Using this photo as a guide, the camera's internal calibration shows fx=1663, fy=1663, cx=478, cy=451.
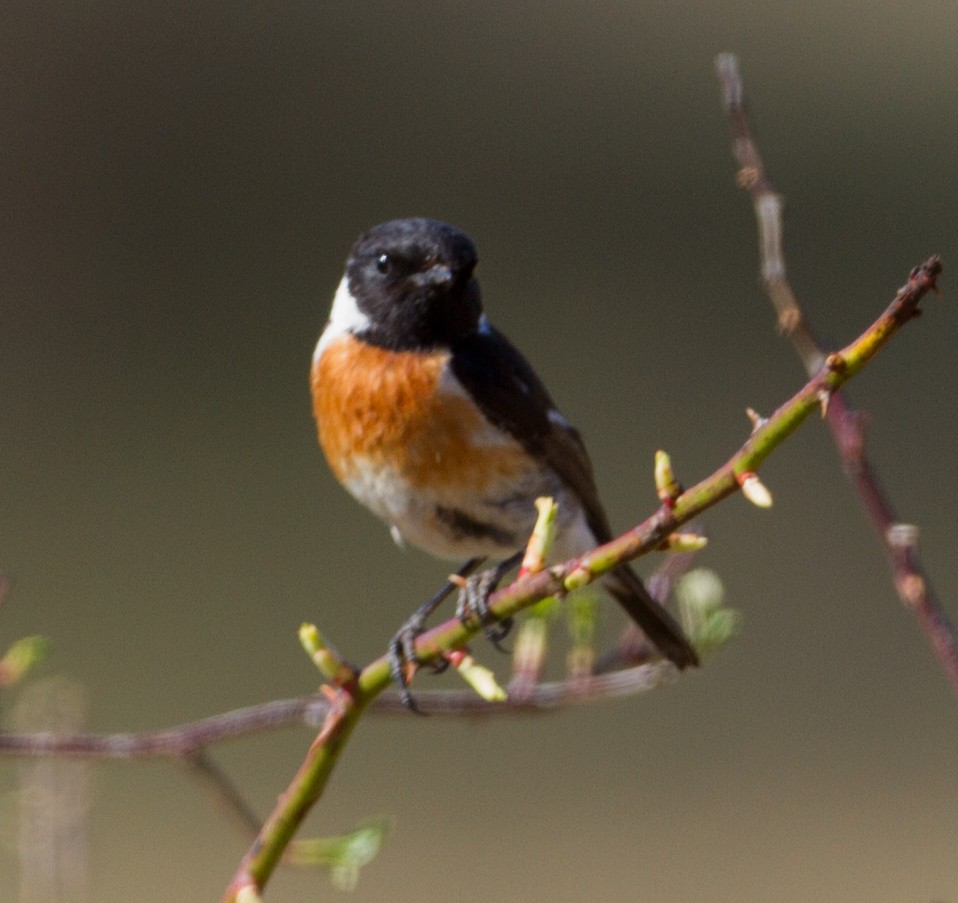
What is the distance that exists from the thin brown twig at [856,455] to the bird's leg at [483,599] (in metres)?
0.30

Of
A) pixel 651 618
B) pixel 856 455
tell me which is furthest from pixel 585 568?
pixel 651 618

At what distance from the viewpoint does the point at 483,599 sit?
1.80m

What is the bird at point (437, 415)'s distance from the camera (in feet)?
8.63

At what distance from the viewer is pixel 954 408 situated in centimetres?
812

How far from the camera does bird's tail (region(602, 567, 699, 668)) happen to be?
7.23 feet

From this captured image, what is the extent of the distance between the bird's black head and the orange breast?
1.9 inches

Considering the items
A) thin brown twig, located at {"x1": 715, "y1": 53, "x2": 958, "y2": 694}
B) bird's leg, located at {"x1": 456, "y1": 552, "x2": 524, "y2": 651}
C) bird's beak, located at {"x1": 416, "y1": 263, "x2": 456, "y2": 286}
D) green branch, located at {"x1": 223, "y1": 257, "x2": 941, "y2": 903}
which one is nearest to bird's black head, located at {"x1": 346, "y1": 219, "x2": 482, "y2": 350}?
bird's beak, located at {"x1": 416, "y1": 263, "x2": 456, "y2": 286}

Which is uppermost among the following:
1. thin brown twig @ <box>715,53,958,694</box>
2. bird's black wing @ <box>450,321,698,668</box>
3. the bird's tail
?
thin brown twig @ <box>715,53,958,694</box>

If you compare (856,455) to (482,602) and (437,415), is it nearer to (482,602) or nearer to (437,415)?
(482,602)

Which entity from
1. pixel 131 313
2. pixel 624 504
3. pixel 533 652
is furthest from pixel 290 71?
pixel 533 652

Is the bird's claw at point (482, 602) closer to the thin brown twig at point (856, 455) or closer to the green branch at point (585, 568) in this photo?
the green branch at point (585, 568)

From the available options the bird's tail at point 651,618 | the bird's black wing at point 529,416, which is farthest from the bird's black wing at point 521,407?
the bird's tail at point 651,618

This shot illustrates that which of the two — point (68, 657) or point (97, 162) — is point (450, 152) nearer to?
point (97, 162)

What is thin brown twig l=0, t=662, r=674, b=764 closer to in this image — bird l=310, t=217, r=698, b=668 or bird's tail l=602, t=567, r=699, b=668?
bird's tail l=602, t=567, r=699, b=668
